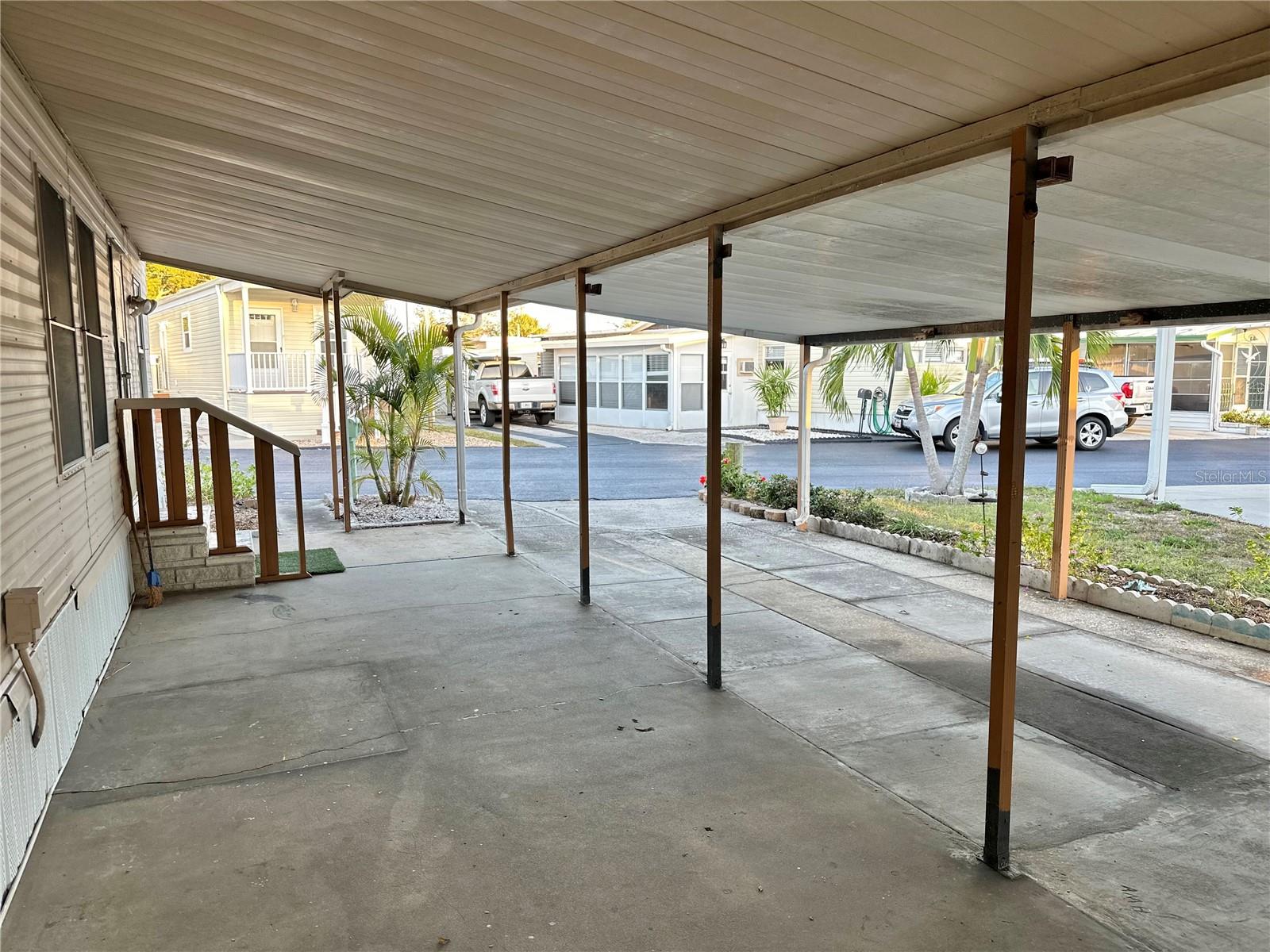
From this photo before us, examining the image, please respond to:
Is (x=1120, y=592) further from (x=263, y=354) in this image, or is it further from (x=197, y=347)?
(x=197, y=347)

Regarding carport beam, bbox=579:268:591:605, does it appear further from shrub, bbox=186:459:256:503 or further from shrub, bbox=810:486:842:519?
shrub, bbox=186:459:256:503

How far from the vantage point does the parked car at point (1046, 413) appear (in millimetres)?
15602

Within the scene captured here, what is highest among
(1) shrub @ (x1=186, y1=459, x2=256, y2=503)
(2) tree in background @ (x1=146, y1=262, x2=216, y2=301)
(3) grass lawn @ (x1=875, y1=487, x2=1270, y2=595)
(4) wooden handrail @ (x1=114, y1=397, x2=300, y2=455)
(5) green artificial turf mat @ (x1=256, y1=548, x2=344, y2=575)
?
(2) tree in background @ (x1=146, y1=262, x2=216, y2=301)

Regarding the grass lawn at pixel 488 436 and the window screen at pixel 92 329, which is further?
the grass lawn at pixel 488 436

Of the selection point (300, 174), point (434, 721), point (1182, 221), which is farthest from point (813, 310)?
point (434, 721)

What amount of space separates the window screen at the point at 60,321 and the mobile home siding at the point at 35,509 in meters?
0.08

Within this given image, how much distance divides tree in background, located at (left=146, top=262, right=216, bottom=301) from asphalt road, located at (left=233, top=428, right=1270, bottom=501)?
41.3ft

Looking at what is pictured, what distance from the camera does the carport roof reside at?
2.20 metres

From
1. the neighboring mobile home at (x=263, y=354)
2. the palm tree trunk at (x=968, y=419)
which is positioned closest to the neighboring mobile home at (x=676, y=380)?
the neighboring mobile home at (x=263, y=354)

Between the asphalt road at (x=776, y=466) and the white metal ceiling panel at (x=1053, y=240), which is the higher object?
the white metal ceiling panel at (x=1053, y=240)

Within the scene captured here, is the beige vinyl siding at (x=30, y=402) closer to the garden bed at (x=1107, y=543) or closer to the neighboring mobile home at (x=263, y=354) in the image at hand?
the garden bed at (x=1107, y=543)

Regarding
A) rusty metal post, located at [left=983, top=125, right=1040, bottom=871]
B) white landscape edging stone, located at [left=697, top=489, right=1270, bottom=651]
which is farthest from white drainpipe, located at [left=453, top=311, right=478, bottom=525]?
rusty metal post, located at [left=983, top=125, right=1040, bottom=871]

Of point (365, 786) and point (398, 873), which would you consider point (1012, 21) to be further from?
point (365, 786)

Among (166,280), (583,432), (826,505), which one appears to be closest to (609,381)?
(826,505)
